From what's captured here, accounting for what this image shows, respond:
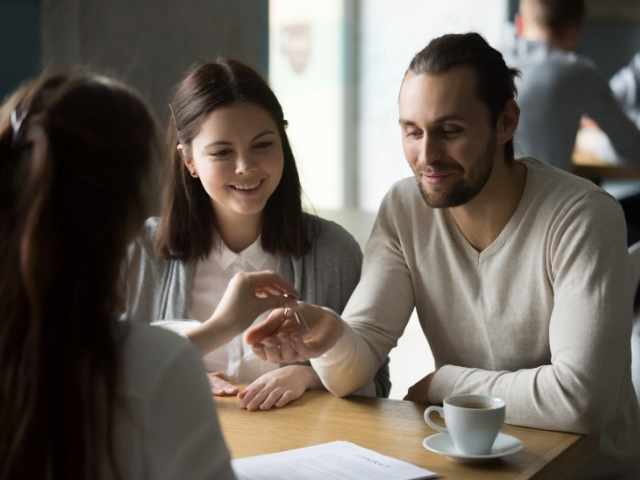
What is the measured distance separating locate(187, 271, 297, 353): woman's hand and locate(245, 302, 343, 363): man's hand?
0.03 metres

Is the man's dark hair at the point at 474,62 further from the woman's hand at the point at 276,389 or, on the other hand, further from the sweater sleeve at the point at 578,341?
the woman's hand at the point at 276,389

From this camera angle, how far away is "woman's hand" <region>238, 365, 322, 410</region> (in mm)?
1603

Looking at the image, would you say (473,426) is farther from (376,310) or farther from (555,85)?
(555,85)

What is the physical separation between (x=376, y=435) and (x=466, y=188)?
570 millimetres

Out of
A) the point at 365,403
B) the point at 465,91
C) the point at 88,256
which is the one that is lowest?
the point at 365,403

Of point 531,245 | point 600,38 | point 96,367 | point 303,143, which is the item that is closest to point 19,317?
point 96,367

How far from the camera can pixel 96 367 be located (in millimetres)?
851

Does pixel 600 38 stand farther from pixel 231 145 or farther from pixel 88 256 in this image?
pixel 88 256

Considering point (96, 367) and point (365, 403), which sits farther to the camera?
point (365, 403)

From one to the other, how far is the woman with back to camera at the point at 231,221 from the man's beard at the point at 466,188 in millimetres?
316

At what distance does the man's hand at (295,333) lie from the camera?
166 cm

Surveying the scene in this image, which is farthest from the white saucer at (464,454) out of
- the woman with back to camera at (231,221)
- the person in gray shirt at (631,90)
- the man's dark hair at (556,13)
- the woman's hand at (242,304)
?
the person in gray shirt at (631,90)

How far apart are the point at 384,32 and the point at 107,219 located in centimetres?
594

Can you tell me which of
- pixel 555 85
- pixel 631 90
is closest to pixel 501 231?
pixel 555 85
